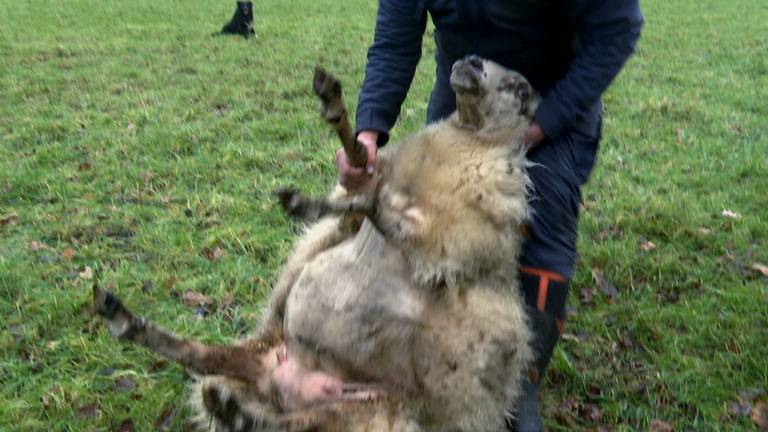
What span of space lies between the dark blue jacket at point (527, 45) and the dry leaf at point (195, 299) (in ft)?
5.66

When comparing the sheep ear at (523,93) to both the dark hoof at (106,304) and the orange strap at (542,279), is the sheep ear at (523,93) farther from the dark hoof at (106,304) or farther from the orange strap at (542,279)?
the dark hoof at (106,304)

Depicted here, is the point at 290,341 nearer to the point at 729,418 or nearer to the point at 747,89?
the point at 729,418

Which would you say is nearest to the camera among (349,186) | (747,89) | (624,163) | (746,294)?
(349,186)

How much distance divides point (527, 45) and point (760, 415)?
2189mm

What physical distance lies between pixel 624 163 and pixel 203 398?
17.1ft

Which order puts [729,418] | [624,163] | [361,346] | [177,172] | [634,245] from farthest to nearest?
[624,163] → [177,172] → [634,245] → [729,418] → [361,346]

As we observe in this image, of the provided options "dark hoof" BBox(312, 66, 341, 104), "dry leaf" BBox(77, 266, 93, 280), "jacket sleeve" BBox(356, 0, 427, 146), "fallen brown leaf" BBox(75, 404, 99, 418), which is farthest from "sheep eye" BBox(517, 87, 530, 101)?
"dry leaf" BBox(77, 266, 93, 280)

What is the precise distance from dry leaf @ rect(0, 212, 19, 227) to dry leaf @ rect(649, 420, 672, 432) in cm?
468

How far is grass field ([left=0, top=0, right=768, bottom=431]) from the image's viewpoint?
3.73 m

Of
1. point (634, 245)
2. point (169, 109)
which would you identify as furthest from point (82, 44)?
point (634, 245)

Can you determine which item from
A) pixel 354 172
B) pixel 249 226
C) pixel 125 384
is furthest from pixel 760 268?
pixel 125 384

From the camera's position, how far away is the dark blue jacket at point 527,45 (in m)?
2.99

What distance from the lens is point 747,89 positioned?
9.21m

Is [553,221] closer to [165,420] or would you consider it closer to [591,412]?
[591,412]
